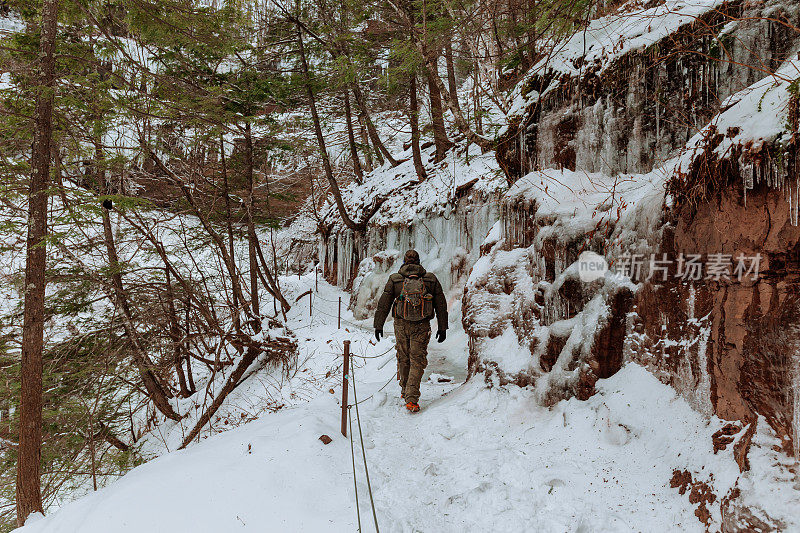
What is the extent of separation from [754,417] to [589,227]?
85.2 inches

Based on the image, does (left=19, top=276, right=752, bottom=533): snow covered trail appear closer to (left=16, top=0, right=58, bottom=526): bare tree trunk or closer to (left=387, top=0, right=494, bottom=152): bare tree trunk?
(left=16, top=0, right=58, bottom=526): bare tree trunk

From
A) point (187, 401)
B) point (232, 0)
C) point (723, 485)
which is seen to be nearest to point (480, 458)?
point (723, 485)

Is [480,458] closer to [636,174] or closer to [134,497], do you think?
[134,497]

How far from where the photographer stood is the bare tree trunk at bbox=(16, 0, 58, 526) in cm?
437

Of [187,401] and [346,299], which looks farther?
[346,299]

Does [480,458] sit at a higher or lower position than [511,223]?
lower

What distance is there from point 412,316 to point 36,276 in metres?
4.21

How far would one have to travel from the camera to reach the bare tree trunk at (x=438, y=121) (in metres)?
12.0

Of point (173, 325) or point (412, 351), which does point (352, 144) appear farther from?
point (412, 351)

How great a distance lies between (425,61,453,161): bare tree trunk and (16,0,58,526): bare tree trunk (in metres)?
8.67

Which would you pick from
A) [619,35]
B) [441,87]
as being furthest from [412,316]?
[441,87]

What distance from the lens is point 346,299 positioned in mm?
14906

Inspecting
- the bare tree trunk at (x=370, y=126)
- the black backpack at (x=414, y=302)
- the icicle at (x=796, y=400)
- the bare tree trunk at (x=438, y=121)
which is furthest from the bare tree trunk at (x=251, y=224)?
the icicle at (x=796, y=400)

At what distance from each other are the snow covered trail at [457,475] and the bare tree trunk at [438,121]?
31.2 feet
